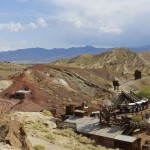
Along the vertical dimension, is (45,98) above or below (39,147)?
above

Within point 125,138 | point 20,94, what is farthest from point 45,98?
point 125,138

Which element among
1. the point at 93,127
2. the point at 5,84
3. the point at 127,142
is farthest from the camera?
the point at 5,84

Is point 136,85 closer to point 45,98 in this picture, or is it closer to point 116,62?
point 45,98

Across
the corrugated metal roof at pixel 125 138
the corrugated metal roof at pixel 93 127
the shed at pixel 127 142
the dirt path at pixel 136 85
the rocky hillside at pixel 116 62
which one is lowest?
the shed at pixel 127 142

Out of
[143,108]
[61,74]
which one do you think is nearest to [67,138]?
[143,108]

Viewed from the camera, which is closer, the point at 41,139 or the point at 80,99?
the point at 41,139

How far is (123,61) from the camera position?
18988 cm

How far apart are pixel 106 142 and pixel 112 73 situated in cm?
6861

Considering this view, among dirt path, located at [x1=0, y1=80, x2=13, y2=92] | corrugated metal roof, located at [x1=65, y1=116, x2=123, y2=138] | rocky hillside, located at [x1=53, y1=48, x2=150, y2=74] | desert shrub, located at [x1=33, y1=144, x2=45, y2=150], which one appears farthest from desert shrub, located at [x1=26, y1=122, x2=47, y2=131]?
rocky hillside, located at [x1=53, y1=48, x2=150, y2=74]

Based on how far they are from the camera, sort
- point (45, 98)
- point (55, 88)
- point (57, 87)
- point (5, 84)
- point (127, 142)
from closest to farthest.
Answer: point (127, 142), point (45, 98), point (55, 88), point (57, 87), point (5, 84)

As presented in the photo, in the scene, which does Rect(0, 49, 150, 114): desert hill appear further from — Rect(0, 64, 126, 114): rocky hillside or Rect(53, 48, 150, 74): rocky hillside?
Rect(53, 48, 150, 74): rocky hillside

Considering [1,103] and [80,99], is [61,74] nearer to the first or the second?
[80,99]

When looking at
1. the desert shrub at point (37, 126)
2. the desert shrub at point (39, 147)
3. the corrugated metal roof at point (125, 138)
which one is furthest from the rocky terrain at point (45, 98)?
the corrugated metal roof at point (125, 138)

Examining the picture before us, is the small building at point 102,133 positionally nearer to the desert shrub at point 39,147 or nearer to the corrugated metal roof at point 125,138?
the corrugated metal roof at point 125,138
